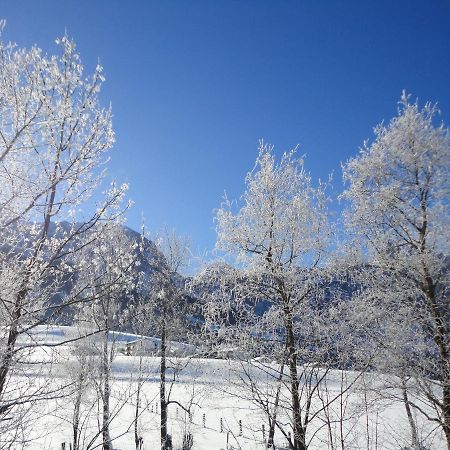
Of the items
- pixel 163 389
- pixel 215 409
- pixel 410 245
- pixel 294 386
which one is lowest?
pixel 215 409

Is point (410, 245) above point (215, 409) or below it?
above

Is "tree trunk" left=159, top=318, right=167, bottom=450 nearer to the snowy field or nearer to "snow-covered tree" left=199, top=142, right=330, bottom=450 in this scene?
the snowy field

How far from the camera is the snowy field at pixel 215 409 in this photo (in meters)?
4.61

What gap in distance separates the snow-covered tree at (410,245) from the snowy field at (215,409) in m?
0.78

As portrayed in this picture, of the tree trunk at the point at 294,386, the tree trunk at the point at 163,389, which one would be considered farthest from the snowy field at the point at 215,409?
the tree trunk at the point at 163,389

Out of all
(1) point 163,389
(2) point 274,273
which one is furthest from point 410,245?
(1) point 163,389

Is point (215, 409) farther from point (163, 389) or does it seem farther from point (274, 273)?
point (274, 273)

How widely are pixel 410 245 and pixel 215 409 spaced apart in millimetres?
8964

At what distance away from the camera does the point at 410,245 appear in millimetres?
7555

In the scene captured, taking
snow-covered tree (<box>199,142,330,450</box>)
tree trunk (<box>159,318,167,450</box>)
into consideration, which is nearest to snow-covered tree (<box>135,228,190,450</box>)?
tree trunk (<box>159,318,167,450</box>)

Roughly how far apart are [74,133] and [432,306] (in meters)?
6.80

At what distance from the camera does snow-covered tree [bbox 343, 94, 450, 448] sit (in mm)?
6824

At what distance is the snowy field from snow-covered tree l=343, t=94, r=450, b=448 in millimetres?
777

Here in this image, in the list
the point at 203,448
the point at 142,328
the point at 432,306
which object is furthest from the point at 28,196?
the point at 203,448
